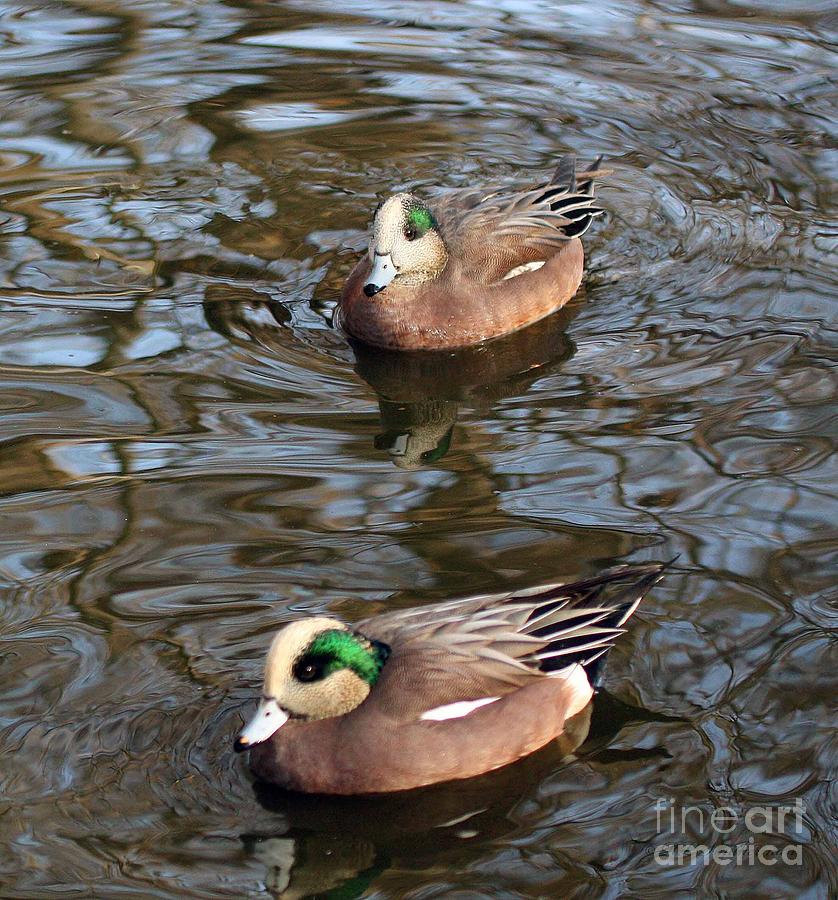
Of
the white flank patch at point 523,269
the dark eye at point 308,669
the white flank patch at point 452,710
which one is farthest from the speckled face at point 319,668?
the white flank patch at point 523,269

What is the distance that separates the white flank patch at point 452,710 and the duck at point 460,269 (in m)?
2.99

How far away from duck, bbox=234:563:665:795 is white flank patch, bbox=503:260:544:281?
308cm

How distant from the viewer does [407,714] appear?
4371 mm

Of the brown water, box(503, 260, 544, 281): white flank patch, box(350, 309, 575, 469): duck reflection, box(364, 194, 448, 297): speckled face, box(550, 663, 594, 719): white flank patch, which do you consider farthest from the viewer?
box(503, 260, 544, 281): white flank patch

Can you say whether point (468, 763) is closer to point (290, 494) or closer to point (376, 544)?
point (376, 544)

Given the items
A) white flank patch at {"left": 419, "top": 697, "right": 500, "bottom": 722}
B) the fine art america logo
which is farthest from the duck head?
the fine art america logo

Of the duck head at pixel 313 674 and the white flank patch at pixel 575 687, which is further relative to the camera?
the white flank patch at pixel 575 687

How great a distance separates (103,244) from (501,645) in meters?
4.21

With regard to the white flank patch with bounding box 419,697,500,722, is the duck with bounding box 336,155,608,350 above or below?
below

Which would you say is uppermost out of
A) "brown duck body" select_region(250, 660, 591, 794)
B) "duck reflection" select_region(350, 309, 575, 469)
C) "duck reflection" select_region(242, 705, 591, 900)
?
"brown duck body" select_region(250, 660, 591, 794)

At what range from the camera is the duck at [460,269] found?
Answer: 281 inches

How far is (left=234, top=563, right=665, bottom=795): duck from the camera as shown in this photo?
432cm

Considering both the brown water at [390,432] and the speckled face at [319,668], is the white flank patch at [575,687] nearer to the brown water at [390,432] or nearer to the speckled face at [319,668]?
the brown water at [390,432]

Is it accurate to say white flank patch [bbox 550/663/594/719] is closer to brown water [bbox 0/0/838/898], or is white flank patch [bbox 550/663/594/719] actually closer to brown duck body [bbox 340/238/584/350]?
brown water [bbox 0/0/838/898]
